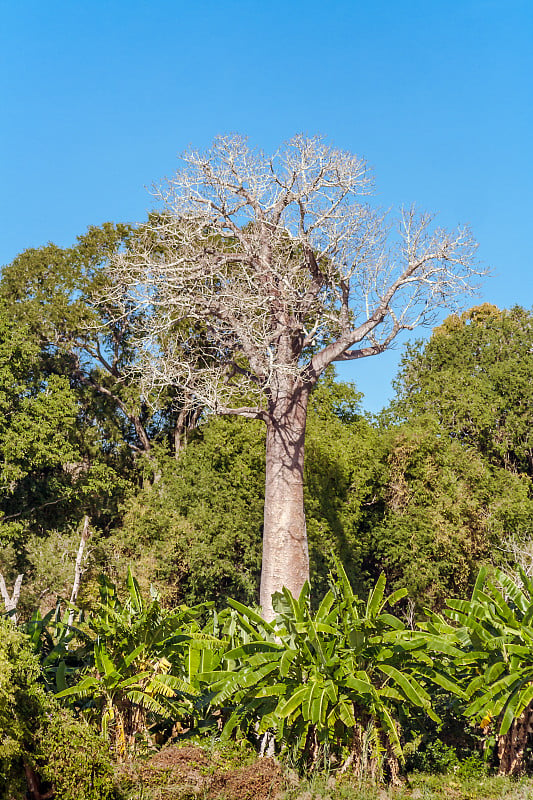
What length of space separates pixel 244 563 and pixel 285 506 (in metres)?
7.77

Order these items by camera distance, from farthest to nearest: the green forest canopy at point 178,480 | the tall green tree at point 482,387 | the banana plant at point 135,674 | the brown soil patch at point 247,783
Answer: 1. the tall green tree at point 482,387
2. the green forest canopy at point 178,480
3. the banana plant at point 135,674
4. the brown soil patch at point 247,783

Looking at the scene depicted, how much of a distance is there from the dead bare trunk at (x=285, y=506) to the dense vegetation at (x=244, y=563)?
1.20 m

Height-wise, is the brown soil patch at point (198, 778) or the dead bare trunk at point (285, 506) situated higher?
the dead bare trunk at point (285, 506)

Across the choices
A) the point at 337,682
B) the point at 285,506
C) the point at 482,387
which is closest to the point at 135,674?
the point at 337,682

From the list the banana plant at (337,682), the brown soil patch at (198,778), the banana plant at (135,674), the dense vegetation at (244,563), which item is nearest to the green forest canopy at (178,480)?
the dense vegetation at (244,563)

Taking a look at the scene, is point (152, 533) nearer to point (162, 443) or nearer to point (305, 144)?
point (162, 443)

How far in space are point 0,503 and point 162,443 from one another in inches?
191

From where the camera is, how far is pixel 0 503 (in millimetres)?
18078

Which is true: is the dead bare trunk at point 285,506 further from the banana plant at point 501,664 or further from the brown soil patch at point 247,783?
the brown soil patch at point 247,783

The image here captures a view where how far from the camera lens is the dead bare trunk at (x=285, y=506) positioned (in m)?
9.44

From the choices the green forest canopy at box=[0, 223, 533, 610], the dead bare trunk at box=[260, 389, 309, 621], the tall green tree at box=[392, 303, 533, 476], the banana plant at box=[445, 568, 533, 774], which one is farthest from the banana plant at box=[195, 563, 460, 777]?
the tall green tree at box=[392, 303, 533, 476]

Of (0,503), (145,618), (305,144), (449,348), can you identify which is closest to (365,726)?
(145,618)

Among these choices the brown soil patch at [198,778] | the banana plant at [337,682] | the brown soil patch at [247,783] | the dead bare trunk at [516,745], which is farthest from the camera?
the dead bare trunk at [516,745]

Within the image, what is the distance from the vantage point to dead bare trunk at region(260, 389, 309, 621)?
9.44 meters
